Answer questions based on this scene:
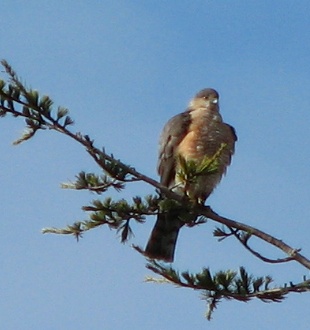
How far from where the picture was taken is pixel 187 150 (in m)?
6.33

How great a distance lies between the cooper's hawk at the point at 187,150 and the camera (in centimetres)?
612

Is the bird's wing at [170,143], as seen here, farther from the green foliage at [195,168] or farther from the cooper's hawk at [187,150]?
the green foliage at [195,168]

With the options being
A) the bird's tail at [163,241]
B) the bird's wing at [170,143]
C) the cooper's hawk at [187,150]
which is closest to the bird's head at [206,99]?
the cooper's hawk at [187,150]

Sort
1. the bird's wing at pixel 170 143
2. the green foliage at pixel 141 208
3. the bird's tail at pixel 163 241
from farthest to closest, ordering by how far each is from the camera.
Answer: the bird's wing at pixel 170 143 < the bird's tail at pixel 163 241 < the green foliage at pixel 141 208

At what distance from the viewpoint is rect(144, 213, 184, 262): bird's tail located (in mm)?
6074

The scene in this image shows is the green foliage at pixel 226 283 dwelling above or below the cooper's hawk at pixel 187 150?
below

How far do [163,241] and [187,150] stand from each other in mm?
664

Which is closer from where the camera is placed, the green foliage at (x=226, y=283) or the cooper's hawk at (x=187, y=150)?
the green foliage at (x=226, y=283)

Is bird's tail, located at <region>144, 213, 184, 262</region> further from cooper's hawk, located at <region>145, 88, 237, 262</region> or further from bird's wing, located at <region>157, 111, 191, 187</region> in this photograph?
bird's wing, located at <region>157, 111, 191, 187</region>

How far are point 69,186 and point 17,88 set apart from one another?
55cm

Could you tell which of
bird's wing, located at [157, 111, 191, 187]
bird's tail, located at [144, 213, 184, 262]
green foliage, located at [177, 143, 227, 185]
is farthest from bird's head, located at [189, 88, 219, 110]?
green foliage, located at [177, 143, 227, 185]

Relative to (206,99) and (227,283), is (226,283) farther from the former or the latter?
(206,99)

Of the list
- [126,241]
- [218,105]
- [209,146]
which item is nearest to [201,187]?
[209,146]

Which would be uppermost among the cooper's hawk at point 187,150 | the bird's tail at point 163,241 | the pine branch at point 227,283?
the cooper's hawk at point 187,150
